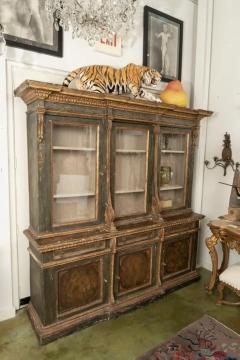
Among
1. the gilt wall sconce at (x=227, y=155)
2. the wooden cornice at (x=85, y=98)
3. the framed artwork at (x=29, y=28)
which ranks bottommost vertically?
Answer: the gilt wall sconce at (x=227, y=155)

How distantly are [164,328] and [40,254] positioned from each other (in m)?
1.29

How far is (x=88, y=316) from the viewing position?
232 cm

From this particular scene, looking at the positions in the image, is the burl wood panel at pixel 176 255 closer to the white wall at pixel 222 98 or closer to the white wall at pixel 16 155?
the white wall at pixel 222 98

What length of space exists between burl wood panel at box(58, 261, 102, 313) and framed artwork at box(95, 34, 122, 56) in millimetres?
2106

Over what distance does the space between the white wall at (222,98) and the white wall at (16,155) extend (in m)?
1.53

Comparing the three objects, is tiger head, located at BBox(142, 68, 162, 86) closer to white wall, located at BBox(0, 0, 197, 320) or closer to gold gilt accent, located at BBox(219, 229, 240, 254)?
white wall, located at BBox(0, 0, 197, 320)

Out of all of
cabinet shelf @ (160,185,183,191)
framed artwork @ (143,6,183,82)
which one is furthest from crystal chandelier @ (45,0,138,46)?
cabinet shelf @ (160,185,183,191)

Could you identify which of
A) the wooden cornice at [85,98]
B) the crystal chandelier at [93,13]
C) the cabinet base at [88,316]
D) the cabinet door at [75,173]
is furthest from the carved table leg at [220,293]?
the crystal chandelier at [93,13]

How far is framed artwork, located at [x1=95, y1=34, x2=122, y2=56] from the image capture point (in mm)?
2629

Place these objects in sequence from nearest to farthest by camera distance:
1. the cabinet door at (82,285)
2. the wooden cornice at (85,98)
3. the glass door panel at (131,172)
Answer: the wooden cornice at (85,98)
the cabinet door at (82,285)
the glass door panel at (131,172)

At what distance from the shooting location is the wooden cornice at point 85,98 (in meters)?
1.90

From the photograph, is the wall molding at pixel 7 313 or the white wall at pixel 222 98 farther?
the white wall at pixel 222 98

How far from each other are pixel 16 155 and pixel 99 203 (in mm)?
865

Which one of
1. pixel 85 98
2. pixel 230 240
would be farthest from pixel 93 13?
pixel 230 240
